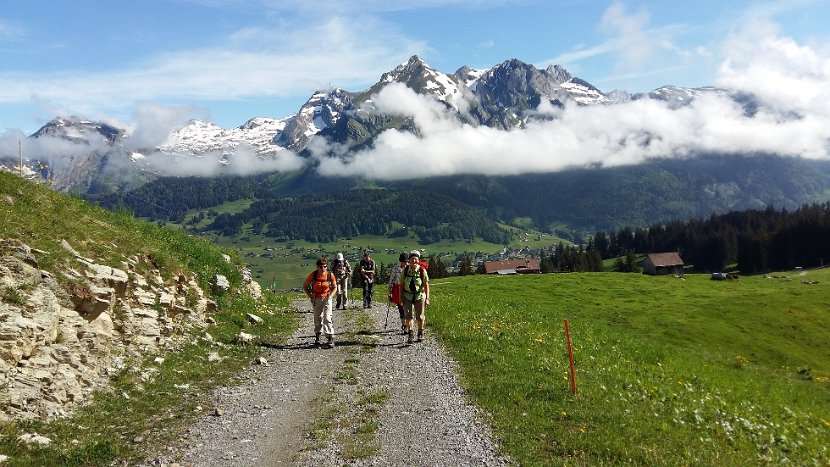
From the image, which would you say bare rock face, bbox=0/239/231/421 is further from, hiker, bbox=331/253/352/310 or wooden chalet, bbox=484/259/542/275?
wooden chalet, bbox=484/259/542/275

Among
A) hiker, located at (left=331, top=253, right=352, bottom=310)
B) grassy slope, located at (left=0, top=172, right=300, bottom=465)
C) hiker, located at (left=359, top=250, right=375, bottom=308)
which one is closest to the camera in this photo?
grassy slope, located at (left=0, top=172, right=300, bottom=465)

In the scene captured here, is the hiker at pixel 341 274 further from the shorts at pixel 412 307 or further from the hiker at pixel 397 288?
the shorts at pixel 412 307

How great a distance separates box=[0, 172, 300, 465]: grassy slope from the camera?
11.6m

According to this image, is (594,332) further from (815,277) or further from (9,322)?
(815,277)

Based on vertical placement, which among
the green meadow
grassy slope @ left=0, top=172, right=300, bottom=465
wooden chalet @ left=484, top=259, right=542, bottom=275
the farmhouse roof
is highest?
grassy slope @ left=0, top=172, right=300, bottom=465

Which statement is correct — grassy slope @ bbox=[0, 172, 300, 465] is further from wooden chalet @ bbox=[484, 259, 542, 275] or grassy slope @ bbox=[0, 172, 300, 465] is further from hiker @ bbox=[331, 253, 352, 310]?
wooden chalet @ bbox=[484, 259, 542, 275]

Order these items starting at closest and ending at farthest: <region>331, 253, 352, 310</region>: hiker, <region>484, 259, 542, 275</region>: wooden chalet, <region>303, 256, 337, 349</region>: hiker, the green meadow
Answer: the green meadow, <region>303, 256, 337, 349</region>: hiker, <region>331, 253, 352, 310</region>: hiker, <region>484, 259, 542, 275</region>: wooden chalet

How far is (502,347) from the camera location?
21.5 meters

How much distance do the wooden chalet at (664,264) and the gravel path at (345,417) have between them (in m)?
167

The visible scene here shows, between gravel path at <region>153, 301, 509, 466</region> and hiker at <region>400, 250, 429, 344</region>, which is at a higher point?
hiker at <region>400, 250, 429, 344</region>

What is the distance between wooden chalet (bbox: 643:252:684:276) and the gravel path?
6563 inches

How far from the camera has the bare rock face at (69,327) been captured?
1282 cm

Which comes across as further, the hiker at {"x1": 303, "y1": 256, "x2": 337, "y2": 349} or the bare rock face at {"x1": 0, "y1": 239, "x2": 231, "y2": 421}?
the hiker at {"x1": 303, "y1": 256, "x2": 337, "y2": 349}

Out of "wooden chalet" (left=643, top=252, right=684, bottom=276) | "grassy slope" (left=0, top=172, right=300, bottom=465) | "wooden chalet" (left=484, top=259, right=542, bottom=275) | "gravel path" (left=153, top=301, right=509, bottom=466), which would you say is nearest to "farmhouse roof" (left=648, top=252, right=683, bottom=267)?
"wooden chalet" (left=643, top=252, right=684, bottom=276)
